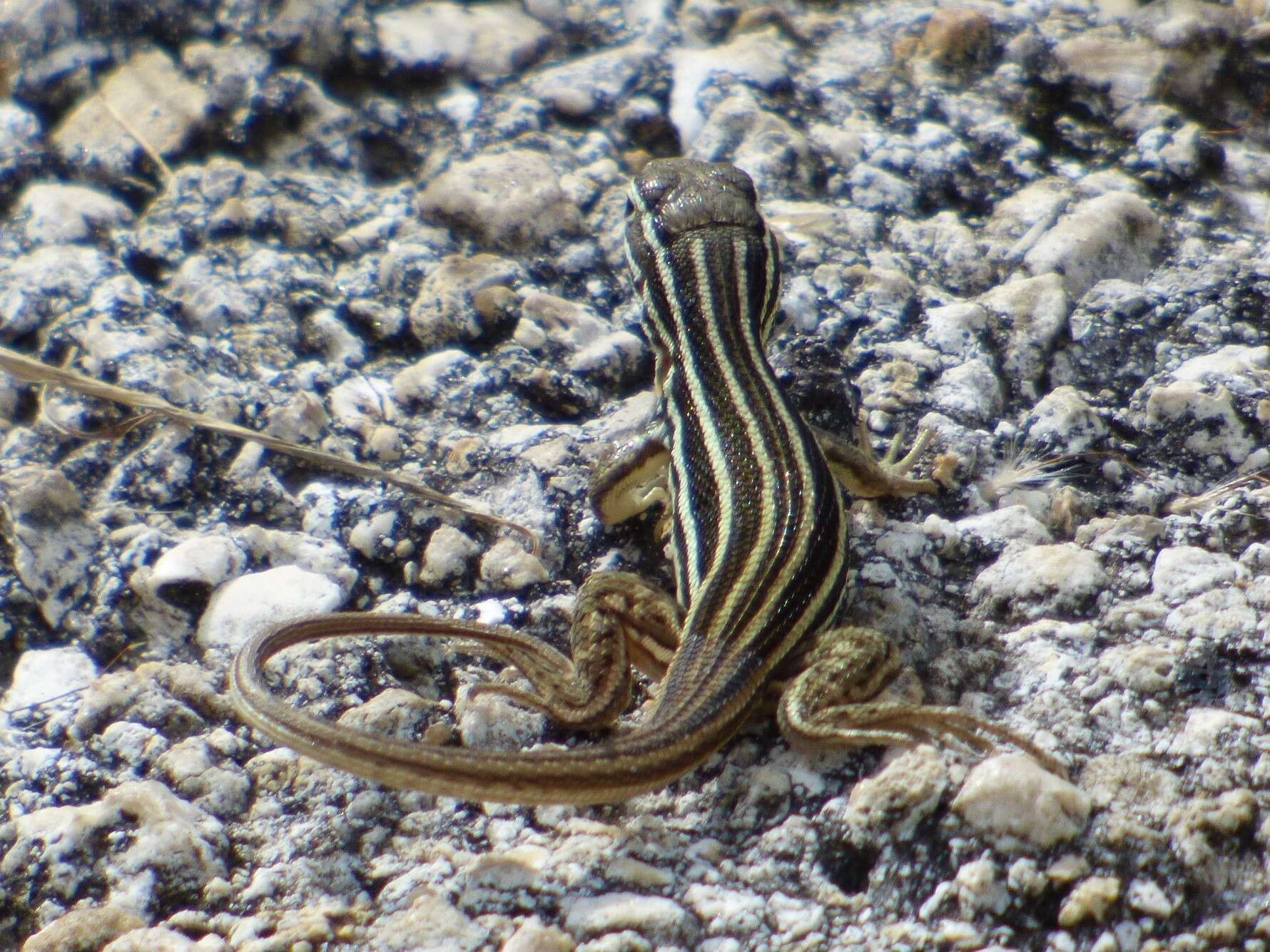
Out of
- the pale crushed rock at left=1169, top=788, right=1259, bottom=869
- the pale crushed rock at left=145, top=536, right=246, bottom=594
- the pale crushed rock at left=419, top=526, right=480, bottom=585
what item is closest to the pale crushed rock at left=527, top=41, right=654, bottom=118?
the pale crushed rock at left=419, top=526, right=480, bottom=585

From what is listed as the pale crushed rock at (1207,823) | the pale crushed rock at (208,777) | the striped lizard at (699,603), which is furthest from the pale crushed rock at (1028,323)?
the pale crushed rock at (208,777)

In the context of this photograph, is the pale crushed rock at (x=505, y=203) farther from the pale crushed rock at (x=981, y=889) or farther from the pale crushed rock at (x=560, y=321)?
the pale crushed rock at (x=981, y=889)

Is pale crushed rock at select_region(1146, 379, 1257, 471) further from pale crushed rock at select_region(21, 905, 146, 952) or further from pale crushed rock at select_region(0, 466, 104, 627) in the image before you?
pale crushed rock at select_region(0, 466, 104, 627)

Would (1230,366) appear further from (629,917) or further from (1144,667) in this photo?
(629,917)

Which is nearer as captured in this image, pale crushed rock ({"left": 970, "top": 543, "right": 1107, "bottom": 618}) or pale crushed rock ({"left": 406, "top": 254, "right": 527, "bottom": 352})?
pale crushed rock ({"left": 970, "top": 543, "right": 1107, "bottom": 618})

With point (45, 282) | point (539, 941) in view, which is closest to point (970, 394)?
point (539, 941)

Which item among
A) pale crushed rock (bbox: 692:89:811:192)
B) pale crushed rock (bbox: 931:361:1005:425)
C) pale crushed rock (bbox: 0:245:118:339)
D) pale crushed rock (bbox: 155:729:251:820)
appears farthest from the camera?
pale crushed rock (bbox: 692:89:811:192)
